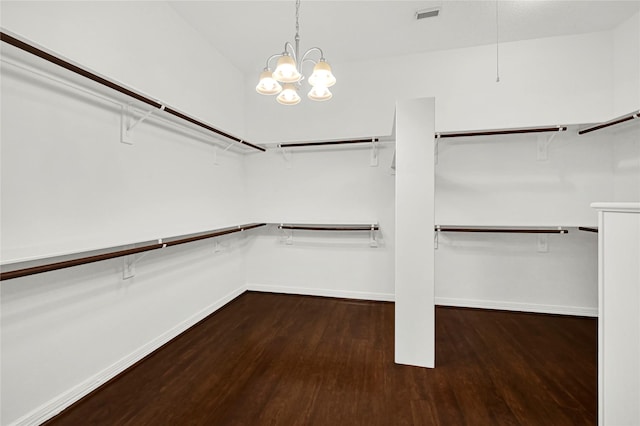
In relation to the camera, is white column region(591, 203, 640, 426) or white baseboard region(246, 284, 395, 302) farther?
white baseboard region(246, 284, 395, 302)

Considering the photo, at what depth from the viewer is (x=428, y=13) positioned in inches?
93.9

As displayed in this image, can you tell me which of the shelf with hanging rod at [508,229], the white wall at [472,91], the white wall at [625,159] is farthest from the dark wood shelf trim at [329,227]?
the white wall at [625,159]

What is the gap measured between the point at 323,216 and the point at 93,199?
87.4 inches

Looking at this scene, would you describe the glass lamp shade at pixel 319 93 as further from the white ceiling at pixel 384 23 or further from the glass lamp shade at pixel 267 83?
the white ceiling at pixel 384 23

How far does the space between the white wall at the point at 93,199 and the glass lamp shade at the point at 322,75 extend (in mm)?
1349

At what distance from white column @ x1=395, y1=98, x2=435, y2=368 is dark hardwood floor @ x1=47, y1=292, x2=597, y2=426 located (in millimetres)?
204

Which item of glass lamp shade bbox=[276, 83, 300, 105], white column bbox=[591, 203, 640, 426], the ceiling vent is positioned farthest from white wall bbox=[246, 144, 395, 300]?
white column bbox=[591, 203, 640, 426]

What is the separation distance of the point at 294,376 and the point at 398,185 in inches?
59.9

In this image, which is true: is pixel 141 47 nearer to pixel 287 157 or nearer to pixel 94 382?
pixel 287 157

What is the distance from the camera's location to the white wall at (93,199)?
136 cm

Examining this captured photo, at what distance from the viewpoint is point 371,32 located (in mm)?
2688

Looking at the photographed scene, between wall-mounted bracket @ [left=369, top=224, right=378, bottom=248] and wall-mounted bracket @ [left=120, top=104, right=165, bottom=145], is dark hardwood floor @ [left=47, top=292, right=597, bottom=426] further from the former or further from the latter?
wall-mounted bracket @ [left=120, top=104, right=165, bottom=145]

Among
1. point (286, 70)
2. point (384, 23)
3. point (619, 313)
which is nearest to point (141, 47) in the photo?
point (286, 70)

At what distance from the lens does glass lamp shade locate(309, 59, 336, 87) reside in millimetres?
1604
